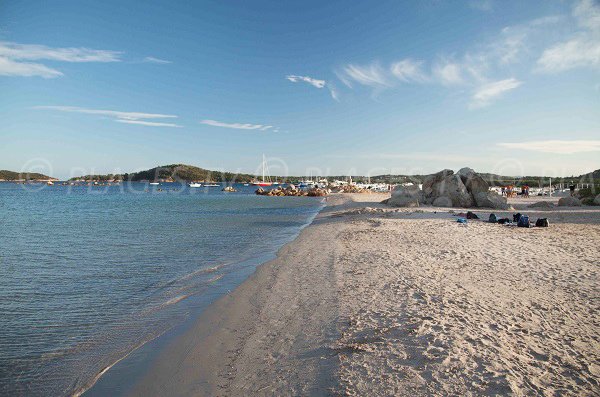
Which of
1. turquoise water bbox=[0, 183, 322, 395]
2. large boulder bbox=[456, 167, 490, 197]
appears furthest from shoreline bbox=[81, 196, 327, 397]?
large boulder bbox=[456, 167, 490, 197]

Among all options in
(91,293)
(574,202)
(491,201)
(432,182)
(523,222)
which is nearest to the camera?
(91,293)

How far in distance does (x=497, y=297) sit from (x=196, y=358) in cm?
619

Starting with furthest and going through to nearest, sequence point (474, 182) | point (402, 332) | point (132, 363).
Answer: point (474, 182) → point (402, 332) → point (132, 363)

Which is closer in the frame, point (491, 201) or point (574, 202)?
point (574, 202)

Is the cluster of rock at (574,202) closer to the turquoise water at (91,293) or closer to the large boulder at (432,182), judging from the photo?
the large boulder at (432,182)

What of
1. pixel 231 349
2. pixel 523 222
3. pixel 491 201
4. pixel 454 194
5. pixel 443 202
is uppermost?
pixel 454 194

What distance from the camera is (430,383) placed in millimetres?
4215

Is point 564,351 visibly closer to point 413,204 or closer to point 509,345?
point 509,345

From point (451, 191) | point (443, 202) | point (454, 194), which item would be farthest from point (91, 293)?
point (451, 191)

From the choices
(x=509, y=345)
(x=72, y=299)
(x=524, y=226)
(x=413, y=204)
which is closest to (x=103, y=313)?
(x=72, y=299)

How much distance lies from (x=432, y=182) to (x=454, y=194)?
3947 mm

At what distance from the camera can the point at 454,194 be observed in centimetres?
3372

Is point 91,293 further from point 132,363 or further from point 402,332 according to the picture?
point 402,332

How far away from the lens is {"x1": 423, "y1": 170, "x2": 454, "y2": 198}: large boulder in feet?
120
